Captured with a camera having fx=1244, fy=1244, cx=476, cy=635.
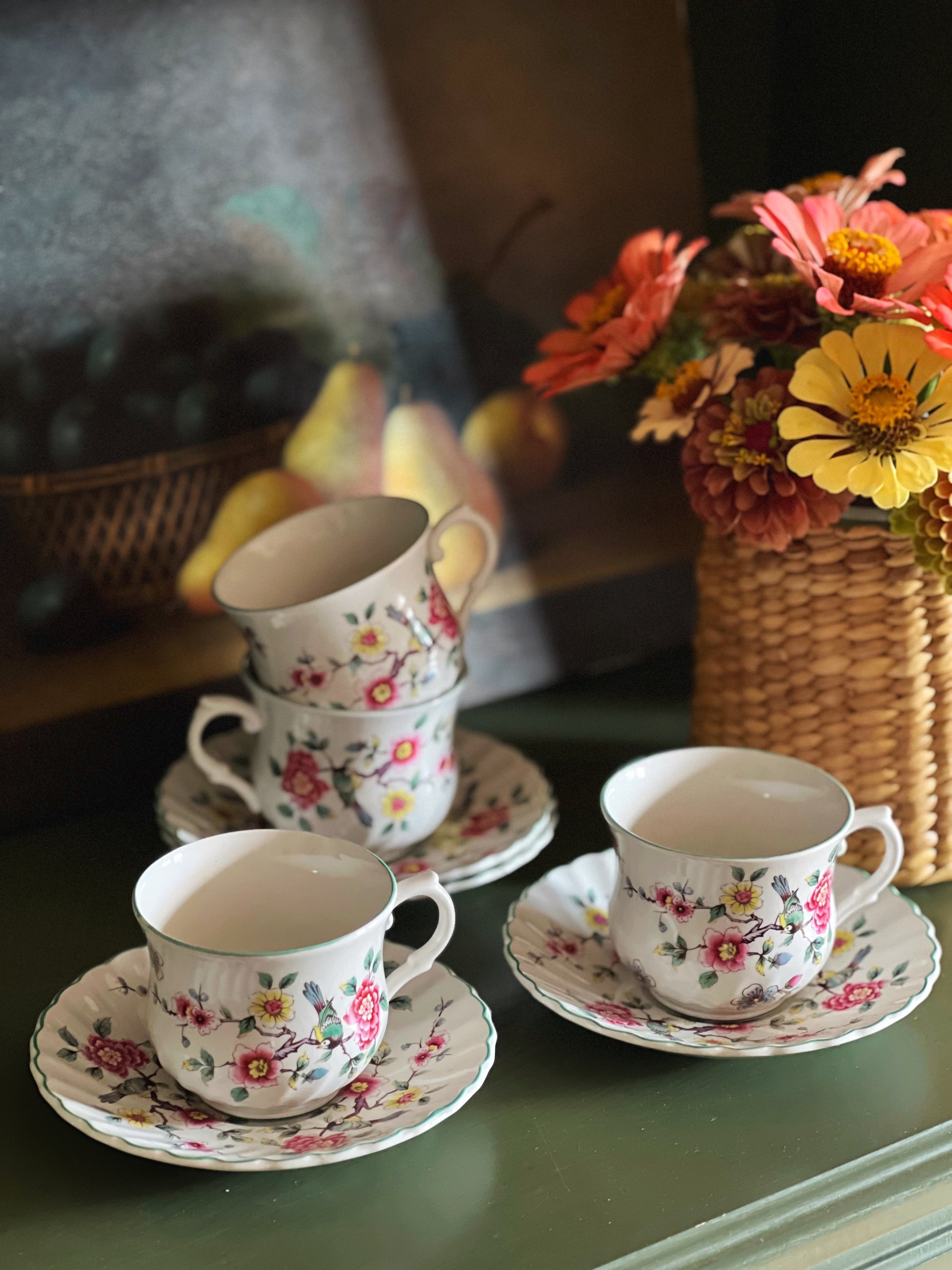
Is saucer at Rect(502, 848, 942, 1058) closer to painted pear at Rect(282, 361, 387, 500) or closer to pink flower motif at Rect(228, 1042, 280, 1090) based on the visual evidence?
pink flower motif at Rect(228, 1042, 280, 1090)

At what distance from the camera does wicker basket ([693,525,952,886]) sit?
0.67m

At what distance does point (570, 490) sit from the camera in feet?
3.07

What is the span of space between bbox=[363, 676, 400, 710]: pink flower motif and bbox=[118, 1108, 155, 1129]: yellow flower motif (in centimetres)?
25

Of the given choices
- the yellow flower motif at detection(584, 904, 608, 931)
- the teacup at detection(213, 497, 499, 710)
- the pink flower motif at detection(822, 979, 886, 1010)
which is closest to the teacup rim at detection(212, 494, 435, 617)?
the teacup at detection(213, 497, 499, 710)

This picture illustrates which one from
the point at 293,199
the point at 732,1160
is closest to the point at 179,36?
the point at 293,199

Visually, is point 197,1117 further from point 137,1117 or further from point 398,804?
point 398,804

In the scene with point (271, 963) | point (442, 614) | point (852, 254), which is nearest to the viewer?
point (271, 963)

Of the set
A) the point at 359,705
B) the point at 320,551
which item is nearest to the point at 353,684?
the point at 359,705

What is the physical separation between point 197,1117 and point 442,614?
307mm

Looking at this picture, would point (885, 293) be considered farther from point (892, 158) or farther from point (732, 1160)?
point (732, 1160)

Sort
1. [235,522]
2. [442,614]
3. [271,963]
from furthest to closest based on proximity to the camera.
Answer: [235,522] → [442,614] → [271,963]

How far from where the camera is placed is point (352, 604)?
676 mm

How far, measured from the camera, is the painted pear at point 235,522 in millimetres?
825

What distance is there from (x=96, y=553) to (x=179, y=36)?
317mm
